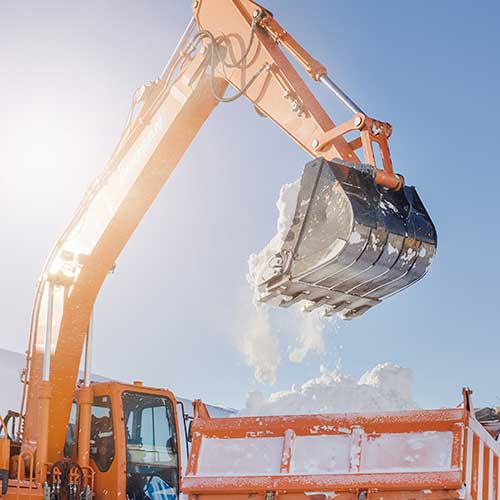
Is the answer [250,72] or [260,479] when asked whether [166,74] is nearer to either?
[250,72]

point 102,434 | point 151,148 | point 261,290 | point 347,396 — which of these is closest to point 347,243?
point 261,290

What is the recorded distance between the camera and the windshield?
7.57m

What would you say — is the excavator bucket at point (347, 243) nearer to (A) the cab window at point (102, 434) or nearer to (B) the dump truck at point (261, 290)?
(B) the dump truck at point (261, 290)

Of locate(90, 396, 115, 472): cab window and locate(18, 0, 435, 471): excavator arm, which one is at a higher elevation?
locate(18, 0, 435, 471): excavator arm

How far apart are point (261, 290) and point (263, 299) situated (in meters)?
0.07

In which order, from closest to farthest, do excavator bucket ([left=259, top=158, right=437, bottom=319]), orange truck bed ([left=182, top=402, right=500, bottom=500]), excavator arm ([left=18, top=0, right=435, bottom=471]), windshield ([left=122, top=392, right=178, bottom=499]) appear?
1. orange truck bed ([left=182, top=402, right=500, bottom=500])
2. excavator bucket ([left=259, top=158, right=437, bottom=319])
3. excavator arm ([left=18, top=0, right=435, bottom=471])
4. windshield ([left=122, top=392, right=178, bottom=499])

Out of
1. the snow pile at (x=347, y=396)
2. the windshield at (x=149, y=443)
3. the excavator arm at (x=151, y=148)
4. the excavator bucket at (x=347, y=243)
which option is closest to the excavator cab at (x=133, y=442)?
the windshield at (x=149, y=443)

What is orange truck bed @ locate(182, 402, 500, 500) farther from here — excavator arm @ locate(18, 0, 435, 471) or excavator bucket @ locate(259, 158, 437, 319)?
excavator arm @ locate(18, 0, 435, 471)

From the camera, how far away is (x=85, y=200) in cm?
802

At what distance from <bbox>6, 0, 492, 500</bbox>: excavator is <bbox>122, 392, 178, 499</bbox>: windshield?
0.01 metres

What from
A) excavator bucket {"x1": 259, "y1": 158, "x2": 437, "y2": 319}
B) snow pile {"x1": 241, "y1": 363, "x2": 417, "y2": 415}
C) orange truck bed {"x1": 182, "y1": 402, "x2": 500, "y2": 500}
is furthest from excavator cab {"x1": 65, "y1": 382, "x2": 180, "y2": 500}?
snow pile {"x1": 241, "y1": 363, "x2": 417, "y2": 415}

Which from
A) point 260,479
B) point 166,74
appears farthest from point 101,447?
point 166,74

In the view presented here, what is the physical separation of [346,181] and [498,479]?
226 cm

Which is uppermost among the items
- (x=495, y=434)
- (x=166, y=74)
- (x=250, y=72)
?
(x=166, y=74)
